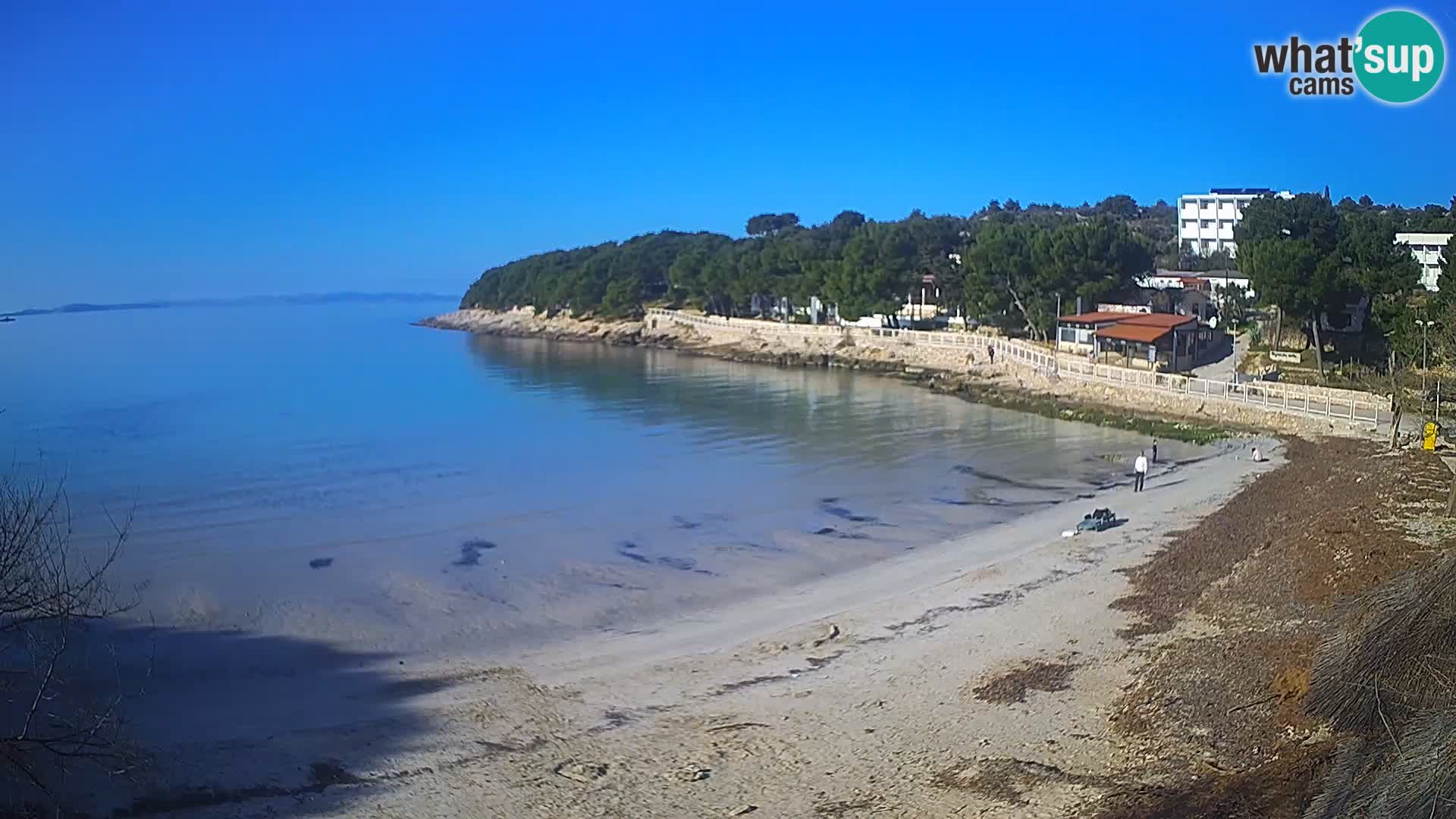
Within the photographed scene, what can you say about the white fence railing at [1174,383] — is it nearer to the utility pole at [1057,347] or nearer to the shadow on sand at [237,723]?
the utility pole at [1057,347]

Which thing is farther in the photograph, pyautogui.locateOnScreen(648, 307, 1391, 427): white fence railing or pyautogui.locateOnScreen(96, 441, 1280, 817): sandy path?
pyautogui.locateOnScreen(648, 307, 1391, 427): white fence railing

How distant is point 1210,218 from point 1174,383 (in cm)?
7247

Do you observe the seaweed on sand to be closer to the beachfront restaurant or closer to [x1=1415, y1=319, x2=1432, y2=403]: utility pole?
[x1=1415, y1=319, x2=1432, y2=403]: utility pole

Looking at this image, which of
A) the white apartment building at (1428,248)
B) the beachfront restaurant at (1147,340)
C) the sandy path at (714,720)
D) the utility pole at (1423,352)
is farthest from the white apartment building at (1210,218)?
the sandy path at (714,720)

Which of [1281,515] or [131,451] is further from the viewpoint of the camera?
[131,451]

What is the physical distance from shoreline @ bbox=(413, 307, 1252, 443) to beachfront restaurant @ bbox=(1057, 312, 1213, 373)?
3.67 m

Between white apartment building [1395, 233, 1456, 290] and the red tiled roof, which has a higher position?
white apartment building [1395, 233, 1456, 290]

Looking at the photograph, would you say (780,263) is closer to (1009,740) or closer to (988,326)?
(988,326)

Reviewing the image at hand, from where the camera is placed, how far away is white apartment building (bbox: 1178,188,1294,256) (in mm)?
100250

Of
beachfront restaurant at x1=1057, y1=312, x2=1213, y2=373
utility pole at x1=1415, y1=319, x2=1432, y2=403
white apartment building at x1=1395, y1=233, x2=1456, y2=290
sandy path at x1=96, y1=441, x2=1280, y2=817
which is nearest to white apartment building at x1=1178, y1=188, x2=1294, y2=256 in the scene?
white apartment building at x1=1395, y1=233, x2=1456, y2=290

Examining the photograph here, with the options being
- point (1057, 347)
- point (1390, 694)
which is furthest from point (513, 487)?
point (1057, 347)

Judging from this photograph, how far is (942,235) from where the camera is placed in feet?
262

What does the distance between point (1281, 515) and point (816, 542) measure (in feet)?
29.8

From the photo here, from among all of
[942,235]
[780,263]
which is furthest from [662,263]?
[942,235]
